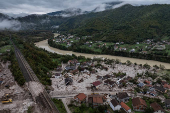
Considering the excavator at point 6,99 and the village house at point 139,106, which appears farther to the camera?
the excavator at point 6,99

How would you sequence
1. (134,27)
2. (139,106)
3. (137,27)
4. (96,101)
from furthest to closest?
(134,27)
(137,27)
(96,101)
(139,106)

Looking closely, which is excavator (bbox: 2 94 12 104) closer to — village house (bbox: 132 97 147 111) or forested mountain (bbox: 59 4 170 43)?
village house (bbox: 132 97 147 111)

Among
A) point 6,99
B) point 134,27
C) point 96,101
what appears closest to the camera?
point 96,101

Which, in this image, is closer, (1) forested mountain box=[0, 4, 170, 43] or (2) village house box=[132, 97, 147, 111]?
(2) village house box=[132, 97, 147, 111]

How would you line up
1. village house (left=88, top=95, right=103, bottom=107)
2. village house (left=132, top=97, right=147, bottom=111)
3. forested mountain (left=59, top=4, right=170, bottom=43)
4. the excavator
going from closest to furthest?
village house (left=132, top=97, right=147, bottom=111) < village house (left=88, top=95, right=103, bottom=107) < the excavator < forested mountain (left=59, top=4, right=170, bottom=43)

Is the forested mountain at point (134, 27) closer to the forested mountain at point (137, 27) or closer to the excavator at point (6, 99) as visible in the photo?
the forested mountain at point (137, 27)

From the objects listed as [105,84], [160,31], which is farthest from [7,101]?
[160,31]

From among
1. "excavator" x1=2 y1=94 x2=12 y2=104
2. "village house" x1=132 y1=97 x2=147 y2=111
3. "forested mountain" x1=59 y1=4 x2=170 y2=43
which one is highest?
"forested mountain" x1=59 y1=4 x2=170 y2=43

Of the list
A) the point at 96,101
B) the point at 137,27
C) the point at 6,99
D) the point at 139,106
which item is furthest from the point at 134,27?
the point at 6,99

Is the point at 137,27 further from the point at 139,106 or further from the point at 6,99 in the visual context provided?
the point at 6,99

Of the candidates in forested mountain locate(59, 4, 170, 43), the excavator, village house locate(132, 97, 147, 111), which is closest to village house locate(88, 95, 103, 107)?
village house locate(132, 97, 147, 111)

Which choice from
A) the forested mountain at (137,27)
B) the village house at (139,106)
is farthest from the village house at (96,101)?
the forested mountain at (137,27)

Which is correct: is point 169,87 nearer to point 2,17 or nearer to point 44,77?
point 44,77
